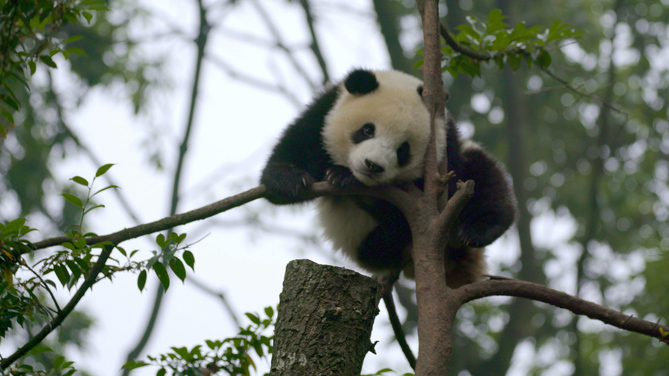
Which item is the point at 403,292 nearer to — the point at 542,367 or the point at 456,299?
the point at 542,367

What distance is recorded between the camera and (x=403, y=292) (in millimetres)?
8680

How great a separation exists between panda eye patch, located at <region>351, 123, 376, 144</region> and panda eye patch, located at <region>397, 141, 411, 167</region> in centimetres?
19

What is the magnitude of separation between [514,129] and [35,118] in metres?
7.34

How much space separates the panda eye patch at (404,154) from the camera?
3.20 metres

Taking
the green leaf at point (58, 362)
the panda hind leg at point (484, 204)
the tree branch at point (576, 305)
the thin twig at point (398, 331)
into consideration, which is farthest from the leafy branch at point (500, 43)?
the green leaf at point (58, 362)

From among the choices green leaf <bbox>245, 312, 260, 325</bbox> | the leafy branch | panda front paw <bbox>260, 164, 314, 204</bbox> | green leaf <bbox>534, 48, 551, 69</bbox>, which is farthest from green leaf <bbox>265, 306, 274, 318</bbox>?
green leaf <bbox>534, 48, 551, 69</bbox>

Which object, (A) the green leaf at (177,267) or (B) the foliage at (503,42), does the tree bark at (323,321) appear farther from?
(B) the foliage at (503,42)

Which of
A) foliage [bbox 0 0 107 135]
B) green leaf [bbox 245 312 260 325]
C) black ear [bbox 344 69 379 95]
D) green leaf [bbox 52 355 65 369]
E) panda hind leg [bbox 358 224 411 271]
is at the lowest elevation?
green leaf [bbox 52 355 65 369]

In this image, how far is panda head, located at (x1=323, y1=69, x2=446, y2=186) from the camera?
9.91 ft

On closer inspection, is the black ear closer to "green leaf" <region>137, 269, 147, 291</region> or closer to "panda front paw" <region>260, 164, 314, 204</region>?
"panda front paw" <region>260, 164, 314, 204</region>

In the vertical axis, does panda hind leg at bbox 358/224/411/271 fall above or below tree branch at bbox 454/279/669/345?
above

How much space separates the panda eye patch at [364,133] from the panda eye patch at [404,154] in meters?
0.19

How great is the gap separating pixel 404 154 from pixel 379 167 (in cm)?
34

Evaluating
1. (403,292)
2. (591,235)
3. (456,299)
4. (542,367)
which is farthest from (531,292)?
(542,367)
